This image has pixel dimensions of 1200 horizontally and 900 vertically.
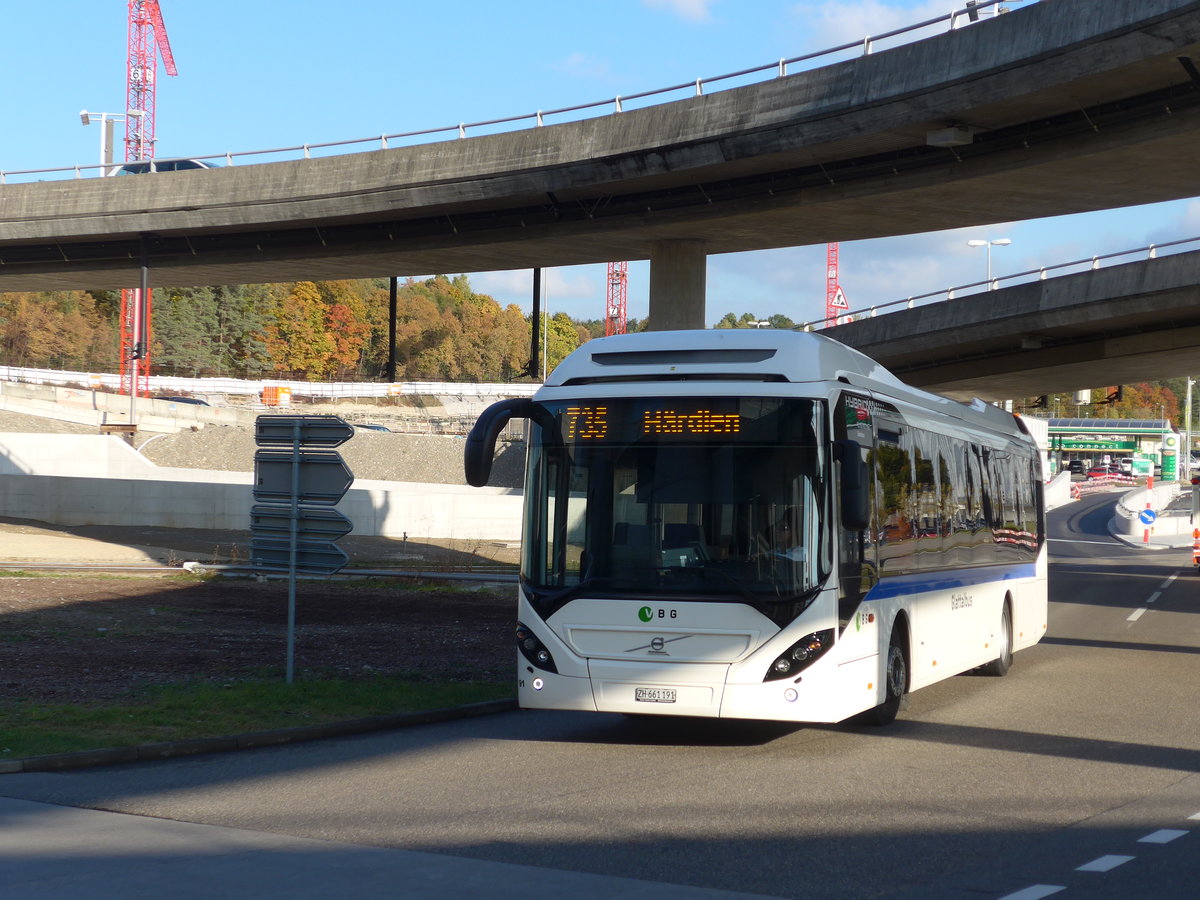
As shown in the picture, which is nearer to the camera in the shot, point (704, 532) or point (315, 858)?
point (315, 858)

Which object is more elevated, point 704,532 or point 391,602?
point 704,532

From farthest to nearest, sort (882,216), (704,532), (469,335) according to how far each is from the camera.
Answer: (469,335), (882,216), (704,532)

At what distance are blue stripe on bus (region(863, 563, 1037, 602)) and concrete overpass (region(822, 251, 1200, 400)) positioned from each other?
15.6 metres

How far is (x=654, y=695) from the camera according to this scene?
10445 mm

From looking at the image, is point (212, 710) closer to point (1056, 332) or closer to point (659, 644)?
point (659, 644)

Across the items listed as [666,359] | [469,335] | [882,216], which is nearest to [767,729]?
[666,359]

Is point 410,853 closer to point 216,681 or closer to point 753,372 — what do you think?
point 753,372

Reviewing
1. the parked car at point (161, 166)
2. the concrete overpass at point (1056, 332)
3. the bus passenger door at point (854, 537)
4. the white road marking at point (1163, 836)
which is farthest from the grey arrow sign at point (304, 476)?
the concrete overpass at point (1056, 332)

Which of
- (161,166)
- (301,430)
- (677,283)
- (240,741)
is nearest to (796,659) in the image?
(240,741)

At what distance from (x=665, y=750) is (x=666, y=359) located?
3.23m

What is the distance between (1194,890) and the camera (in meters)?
6.54

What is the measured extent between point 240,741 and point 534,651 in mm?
2483

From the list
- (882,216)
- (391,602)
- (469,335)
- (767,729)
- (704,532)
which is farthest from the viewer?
(469,335)

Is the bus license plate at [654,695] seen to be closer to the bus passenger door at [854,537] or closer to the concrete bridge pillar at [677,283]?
the bus passenger door at [854,537]
